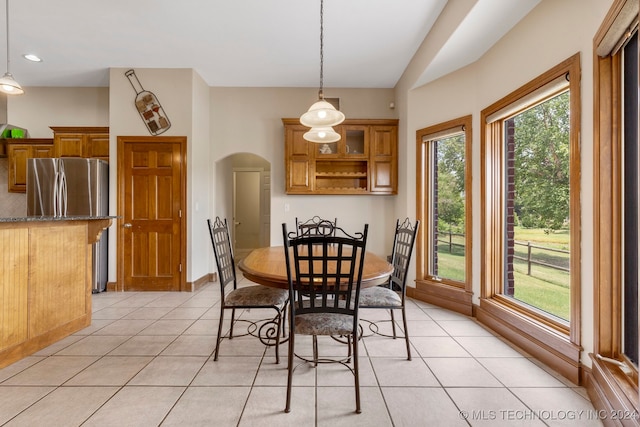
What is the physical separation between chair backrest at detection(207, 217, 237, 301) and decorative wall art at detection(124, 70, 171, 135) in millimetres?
2430

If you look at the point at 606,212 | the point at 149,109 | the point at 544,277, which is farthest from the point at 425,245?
the point at 149,109

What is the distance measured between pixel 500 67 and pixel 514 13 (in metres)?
0.48

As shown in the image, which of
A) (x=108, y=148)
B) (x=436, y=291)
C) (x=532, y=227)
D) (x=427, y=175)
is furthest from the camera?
(x=108, y=148)

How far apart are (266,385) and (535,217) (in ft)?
8.45

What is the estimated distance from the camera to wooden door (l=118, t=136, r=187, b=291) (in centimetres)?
412

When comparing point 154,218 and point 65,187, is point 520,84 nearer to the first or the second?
point 154,218

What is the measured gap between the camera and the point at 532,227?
2684mm

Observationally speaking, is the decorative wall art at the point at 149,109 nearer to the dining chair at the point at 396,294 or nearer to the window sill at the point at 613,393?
the dining chair at the point at 396,294

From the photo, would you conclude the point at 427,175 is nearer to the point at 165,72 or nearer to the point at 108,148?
the point at 165,72

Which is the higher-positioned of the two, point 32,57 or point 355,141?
point 32,57

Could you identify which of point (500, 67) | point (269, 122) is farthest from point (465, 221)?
point (269, 122)

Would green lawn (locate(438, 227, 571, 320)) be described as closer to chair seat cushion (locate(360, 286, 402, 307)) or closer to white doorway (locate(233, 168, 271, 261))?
chair seat cushion (locate(360, 286, 402, 307))

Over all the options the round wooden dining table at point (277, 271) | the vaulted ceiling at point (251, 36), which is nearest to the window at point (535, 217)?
the vaulted ceiling at point (251, 36)

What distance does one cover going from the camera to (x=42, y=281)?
2.40 m
